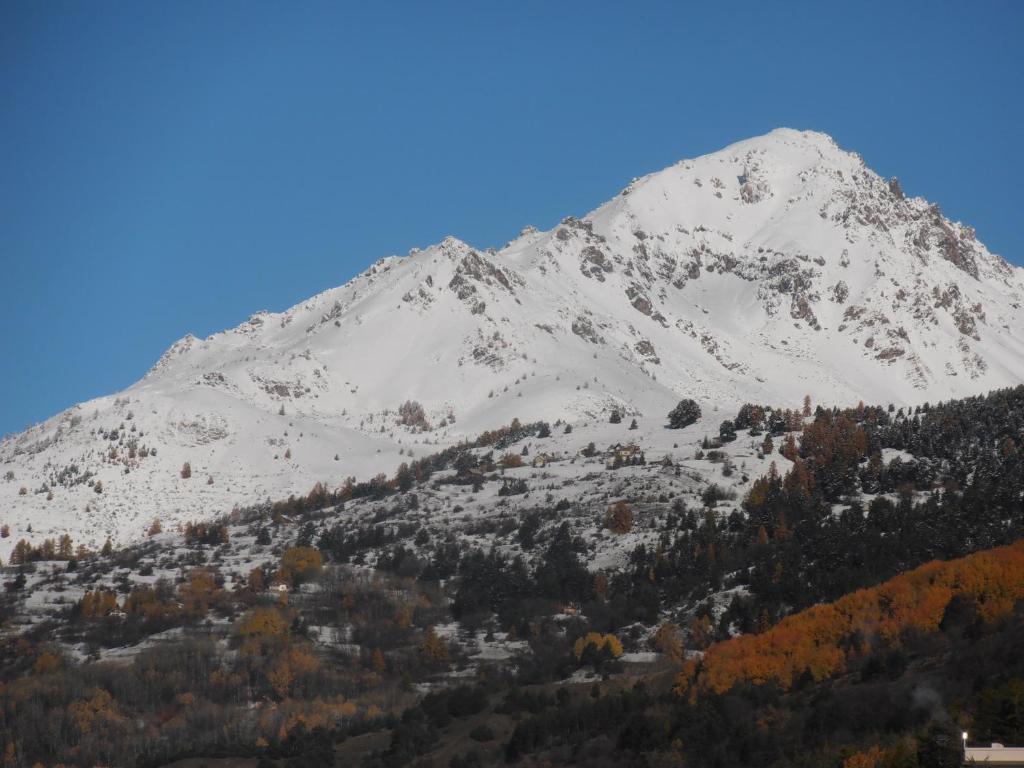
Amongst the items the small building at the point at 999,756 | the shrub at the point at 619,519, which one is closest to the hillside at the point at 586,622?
the shrub at the point at 619,519

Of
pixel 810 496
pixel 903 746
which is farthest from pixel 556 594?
pixel 903 746

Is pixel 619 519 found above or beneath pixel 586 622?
above

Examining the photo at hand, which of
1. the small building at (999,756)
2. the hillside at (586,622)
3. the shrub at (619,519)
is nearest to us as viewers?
the small building at (999,756)

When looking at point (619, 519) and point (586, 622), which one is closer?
point (586, 622)

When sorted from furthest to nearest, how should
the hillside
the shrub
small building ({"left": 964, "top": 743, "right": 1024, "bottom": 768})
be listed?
1. the shrub
2. the hillside
3. small building ({"left": 964, "top": 743, "right": 1024, "bottom": 768})

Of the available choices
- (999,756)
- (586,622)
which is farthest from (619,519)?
(999,756)

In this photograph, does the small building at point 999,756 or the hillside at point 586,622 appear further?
the hillside at point 586,622

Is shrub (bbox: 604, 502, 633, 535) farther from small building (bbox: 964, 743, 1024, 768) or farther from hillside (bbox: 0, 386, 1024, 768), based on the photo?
small building (bbox: 964, 743, 1024, 768)

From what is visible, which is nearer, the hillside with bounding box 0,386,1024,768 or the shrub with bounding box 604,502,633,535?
the hillside with bounding box 0,386,1024,768

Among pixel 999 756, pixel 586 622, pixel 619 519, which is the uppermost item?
pixel 619 519

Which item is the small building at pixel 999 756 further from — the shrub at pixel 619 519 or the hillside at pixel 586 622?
the shrub at pixel 619 519

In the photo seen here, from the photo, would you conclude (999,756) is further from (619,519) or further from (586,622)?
(619,519)

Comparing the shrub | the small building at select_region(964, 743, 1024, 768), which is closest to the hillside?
the shrub

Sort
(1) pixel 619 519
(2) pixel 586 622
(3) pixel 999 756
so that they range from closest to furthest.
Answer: (3) pixel 999 756 < (2) pixel 586 622 < (1) pixel 619 519
